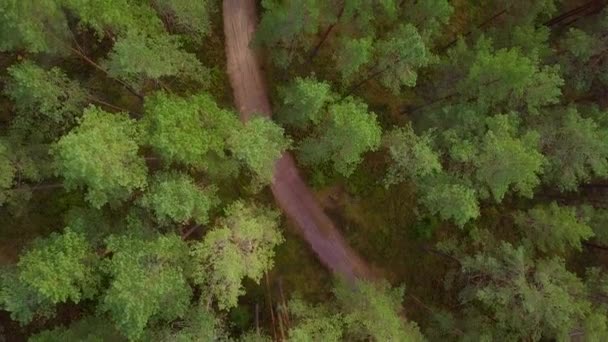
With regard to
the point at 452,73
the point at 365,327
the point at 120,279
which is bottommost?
the point at 365,327

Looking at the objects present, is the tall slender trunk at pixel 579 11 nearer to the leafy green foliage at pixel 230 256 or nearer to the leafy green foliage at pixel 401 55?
the leafy green foliage at pixel 401 55

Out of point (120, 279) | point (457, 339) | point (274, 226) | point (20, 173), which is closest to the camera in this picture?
point (120, 279)

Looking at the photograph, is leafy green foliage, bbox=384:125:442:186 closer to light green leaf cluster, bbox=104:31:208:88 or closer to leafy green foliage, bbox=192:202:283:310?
leafy green foliage, bbox=192:202:283:310

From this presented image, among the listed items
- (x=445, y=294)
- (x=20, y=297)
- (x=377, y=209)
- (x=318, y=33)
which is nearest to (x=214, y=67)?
(x=318, y=33)

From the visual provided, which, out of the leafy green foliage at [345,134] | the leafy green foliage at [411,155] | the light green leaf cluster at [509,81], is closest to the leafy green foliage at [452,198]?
the leafy green foliage at [411,155]

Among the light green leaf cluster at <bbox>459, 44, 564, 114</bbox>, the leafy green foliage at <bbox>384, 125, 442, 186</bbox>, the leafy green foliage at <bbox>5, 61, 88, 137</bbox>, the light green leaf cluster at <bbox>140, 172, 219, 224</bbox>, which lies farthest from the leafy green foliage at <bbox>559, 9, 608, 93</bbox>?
the leafy green foliage at <bbox>5, 61, 88, 137</bbox>

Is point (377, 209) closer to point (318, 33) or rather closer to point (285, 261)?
point (285, 261)
